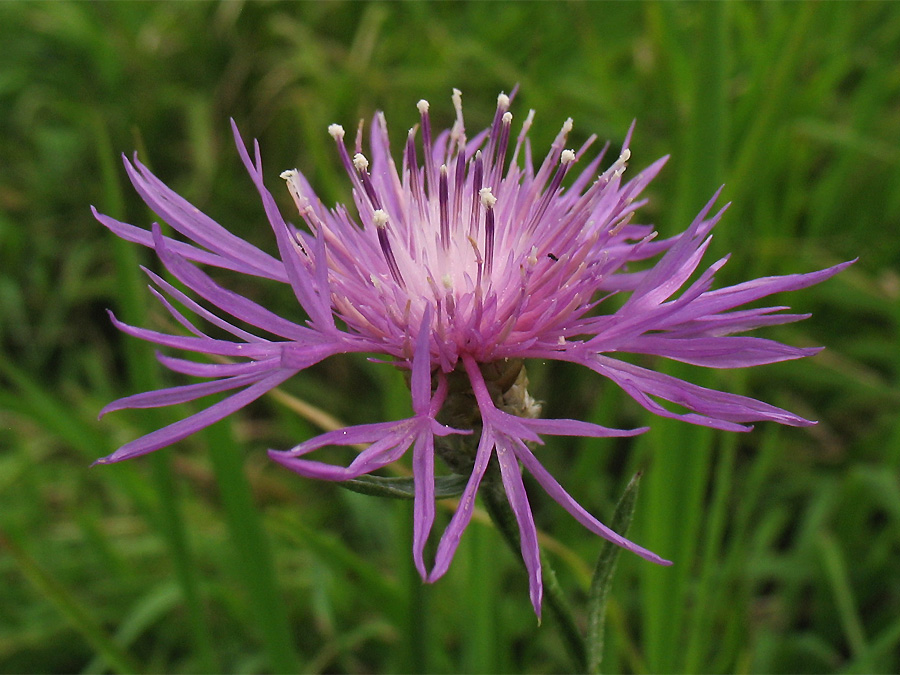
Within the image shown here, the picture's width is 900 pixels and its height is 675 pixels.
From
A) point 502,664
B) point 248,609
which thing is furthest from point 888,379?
point 248,609

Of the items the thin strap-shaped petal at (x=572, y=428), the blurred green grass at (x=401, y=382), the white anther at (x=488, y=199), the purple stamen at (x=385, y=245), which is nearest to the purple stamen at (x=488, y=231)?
the white anther at (x=488, y=199)

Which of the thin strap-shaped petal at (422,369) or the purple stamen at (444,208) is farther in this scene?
the purple stamen at (444,208)

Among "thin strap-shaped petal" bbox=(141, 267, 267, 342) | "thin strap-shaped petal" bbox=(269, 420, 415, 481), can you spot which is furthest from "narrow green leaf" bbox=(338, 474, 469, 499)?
"thin strap-shaped petal" bbox=(141, 267, 267, 342)

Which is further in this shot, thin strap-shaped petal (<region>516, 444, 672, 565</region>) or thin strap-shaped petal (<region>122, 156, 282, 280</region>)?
thin strap-shaped petal (<region>122, 156, 282, 280</region>)

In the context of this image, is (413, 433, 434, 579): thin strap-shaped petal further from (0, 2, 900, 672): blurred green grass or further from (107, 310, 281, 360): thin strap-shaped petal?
(0, 2, 900, 672): blurred green grass

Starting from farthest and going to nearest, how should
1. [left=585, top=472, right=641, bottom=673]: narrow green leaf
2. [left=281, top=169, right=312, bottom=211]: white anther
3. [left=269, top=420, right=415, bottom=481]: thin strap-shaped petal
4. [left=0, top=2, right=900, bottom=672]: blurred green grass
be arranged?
[left=0, top=2, right=900, bottom=672]: blurred green grass → [left=281, top=169, right=312, bottom=211]: white anther → [left=585, top=472, right=641, bottom=673]: narrow green leaf → [left=269, top=420, right=415, bottom=481]: thin strap-shaped petal

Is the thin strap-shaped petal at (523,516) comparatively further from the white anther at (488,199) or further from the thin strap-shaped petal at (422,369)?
the white anther at (488,199)
